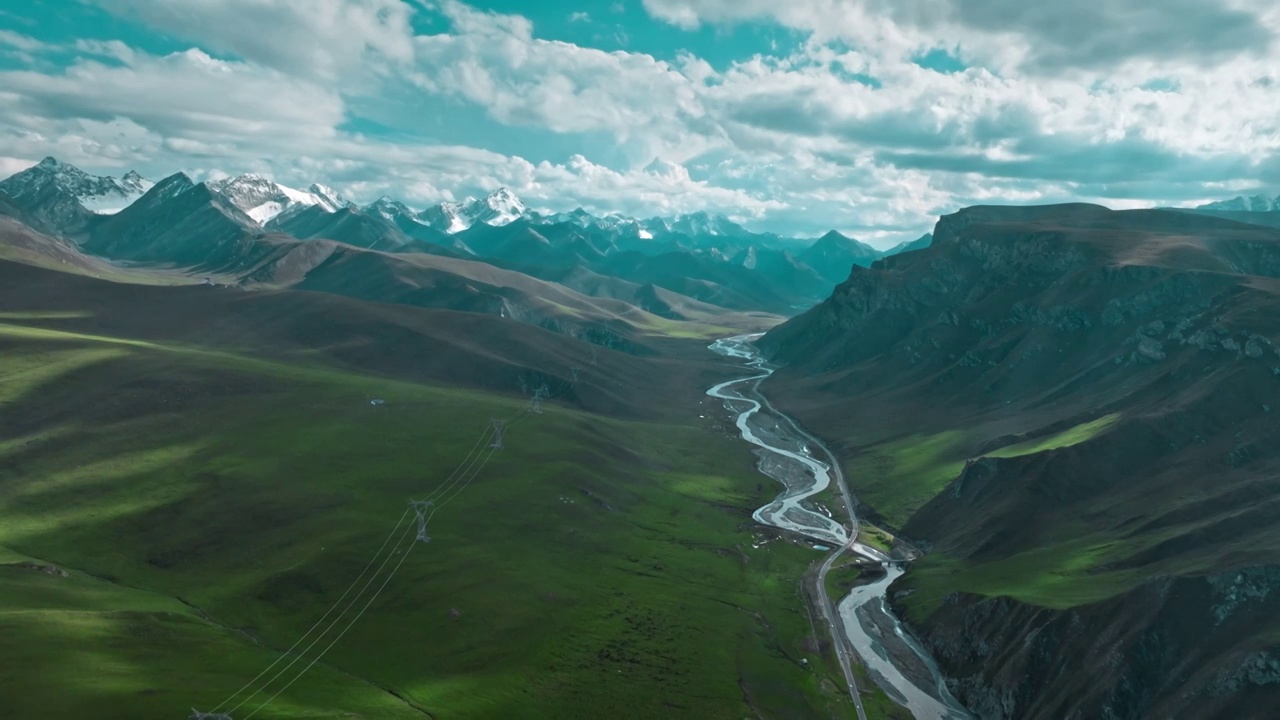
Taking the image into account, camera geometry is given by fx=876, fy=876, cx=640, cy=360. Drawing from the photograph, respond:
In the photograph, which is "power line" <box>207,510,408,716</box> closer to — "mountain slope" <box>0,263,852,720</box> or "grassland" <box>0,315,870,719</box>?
"mountain slope" <box>0,263,852,720</box>

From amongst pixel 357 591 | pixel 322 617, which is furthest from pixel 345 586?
pixel 322 617

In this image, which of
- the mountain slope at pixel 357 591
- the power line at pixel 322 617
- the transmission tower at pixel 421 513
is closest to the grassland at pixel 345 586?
the mountain slope at pixel 357 591

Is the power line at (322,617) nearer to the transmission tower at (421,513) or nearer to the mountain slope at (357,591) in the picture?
the mountain slope at (357,591)

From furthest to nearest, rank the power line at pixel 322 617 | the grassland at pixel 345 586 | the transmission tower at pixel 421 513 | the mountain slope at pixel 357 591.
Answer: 1. the transmission tower at pixel 421 513
2. the mountain slope at pixel 357 591
3. the grassland at pixel 345 586
4. the power line at pixel 322 617

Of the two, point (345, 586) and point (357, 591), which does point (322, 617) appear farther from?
point (345, 586)

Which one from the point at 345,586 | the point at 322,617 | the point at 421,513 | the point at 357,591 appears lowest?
the point at 322,617

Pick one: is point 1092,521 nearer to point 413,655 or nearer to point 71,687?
point 413,655
